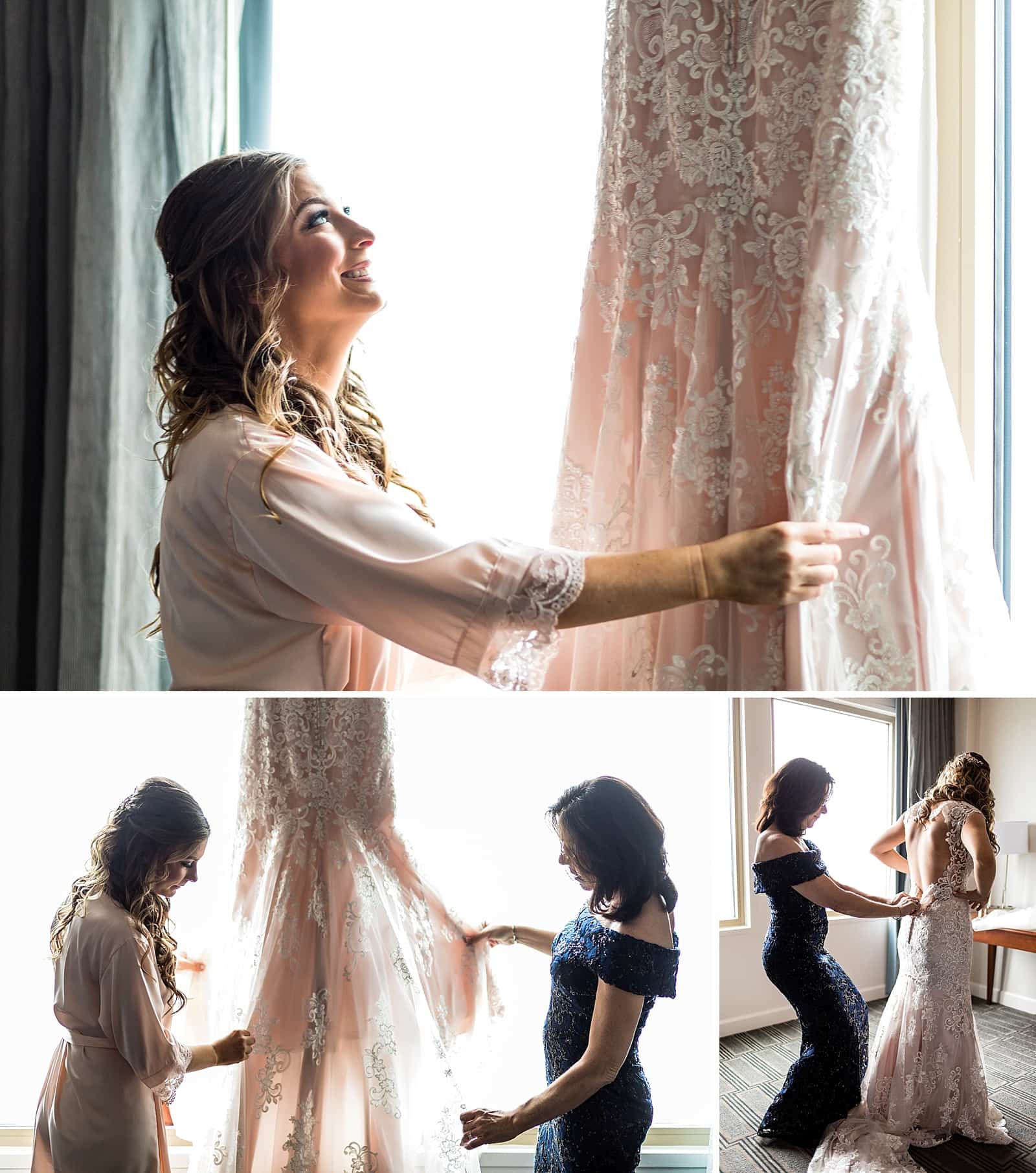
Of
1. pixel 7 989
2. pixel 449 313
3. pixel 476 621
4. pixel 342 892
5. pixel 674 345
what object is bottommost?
pixel 7 989

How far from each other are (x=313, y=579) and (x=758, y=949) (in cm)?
56

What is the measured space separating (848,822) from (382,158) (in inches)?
42.3

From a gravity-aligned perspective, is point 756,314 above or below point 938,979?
above

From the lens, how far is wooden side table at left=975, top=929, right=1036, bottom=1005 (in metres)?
0.86

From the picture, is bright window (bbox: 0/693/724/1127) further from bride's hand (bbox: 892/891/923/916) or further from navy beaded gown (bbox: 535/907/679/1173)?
bride's hand (bbox: 892/891/923/916)

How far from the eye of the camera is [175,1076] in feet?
3.08

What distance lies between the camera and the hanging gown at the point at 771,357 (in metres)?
0.92

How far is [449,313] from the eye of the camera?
1.28 metres

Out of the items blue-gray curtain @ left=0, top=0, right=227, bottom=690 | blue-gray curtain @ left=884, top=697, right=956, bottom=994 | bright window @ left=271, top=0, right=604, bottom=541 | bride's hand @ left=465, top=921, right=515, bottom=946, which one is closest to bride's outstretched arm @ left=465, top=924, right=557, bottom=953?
bride's hand @ left=465, top=921, right=515, bottom=946

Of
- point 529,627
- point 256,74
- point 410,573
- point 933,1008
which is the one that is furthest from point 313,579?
point 256,74

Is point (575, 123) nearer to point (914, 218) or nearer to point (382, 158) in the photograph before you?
point (382, 158)

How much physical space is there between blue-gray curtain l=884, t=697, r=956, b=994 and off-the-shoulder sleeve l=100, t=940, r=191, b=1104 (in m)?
0.78

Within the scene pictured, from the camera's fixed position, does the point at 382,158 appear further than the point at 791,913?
Yes

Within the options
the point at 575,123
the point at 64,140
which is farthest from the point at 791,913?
the point at 64,140
